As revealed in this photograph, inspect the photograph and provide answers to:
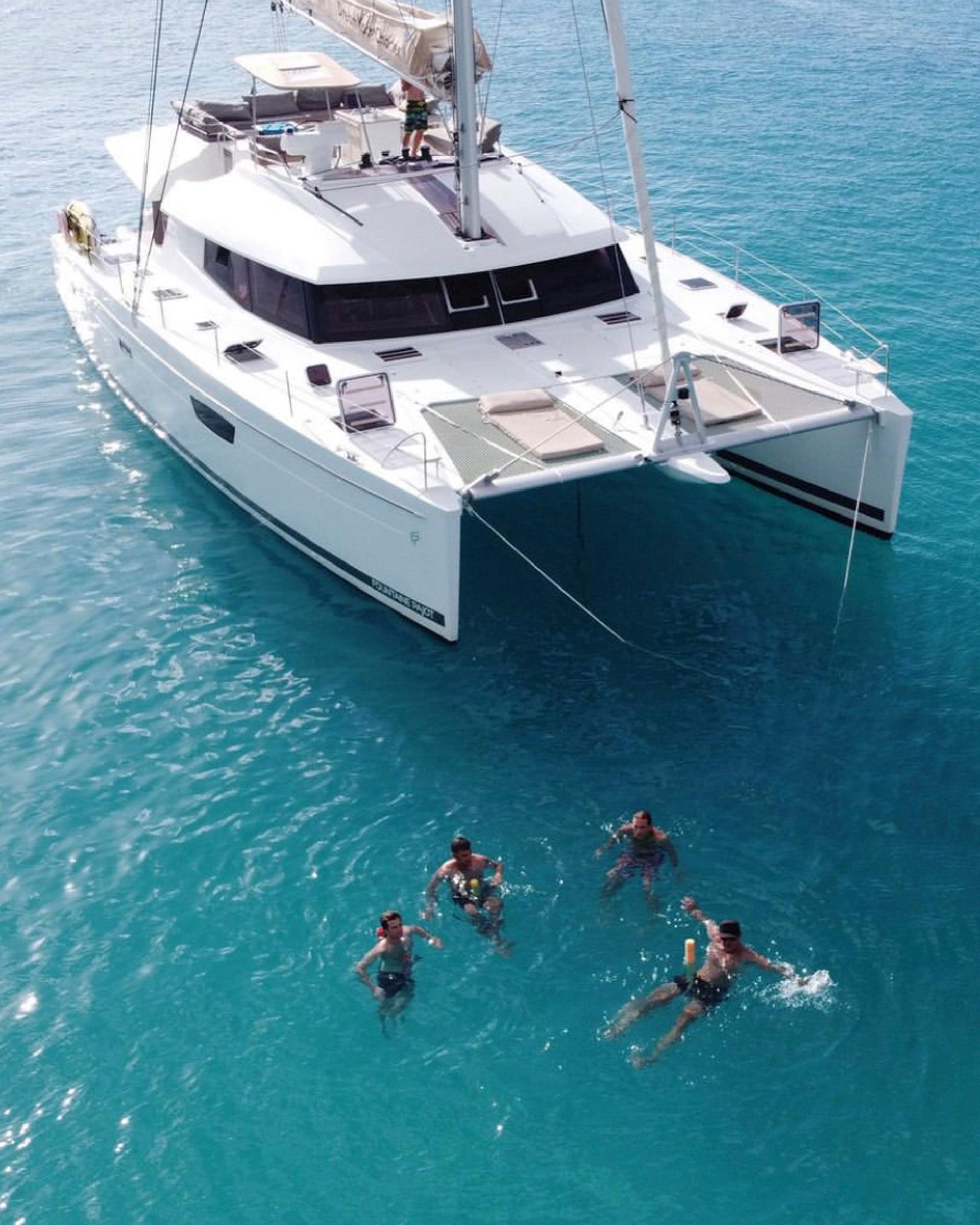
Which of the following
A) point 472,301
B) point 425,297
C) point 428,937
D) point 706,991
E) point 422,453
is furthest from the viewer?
point 472,301

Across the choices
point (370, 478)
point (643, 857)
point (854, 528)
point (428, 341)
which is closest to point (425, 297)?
point (428, 341)

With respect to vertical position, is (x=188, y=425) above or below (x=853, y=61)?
below

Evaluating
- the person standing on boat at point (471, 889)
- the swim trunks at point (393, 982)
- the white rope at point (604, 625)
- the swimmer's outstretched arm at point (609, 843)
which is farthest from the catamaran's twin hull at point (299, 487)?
the swim trunks at point (393, 982)

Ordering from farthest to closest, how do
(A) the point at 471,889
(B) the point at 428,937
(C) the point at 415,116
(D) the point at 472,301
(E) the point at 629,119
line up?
1. (C) the point at 415,116
2. (D) the point at 472,301
3. (E) the point at 629,119
4. (A) the point at 471,889
5. (B) the point at 428,937

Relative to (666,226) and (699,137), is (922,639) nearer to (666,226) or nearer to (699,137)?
(666,226)

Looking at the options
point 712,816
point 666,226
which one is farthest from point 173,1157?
point 666,226

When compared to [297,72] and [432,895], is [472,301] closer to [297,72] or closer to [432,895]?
[297,72]
